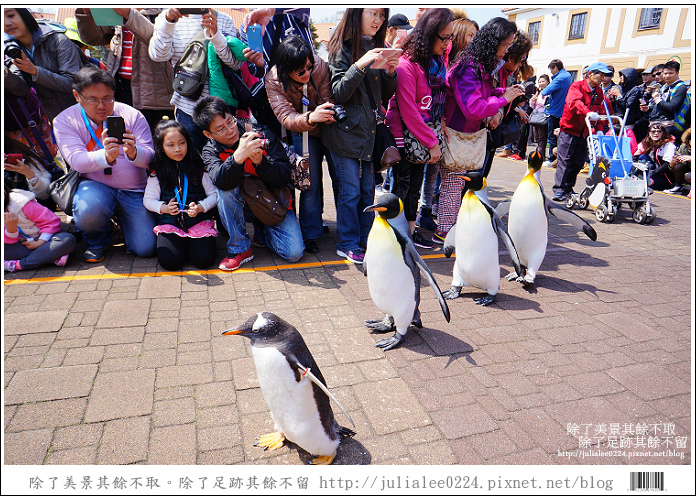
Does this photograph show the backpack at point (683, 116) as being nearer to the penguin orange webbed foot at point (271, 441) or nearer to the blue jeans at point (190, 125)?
the blue jeans at point (190, 125)

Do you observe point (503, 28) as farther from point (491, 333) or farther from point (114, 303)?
point (114, 303)

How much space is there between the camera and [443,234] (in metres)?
4.71

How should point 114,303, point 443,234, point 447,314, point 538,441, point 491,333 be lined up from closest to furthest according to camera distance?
point 538,441 → point 447,314 → point 491,333 → point 114,303 → point 443,234

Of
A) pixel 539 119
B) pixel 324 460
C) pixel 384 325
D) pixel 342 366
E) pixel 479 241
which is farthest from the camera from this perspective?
pixel 539 119

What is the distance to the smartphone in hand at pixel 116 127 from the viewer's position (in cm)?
340

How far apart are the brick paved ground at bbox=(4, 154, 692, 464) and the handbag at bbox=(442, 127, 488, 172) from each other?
1210 mm

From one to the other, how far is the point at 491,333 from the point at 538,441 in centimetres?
99

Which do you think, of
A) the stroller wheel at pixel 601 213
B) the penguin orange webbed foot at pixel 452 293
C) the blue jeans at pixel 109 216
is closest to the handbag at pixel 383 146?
the penguin orange webbed foot at pixel 452 293

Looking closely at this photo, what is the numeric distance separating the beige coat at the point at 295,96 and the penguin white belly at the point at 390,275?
1.43 metres

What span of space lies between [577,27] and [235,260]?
1818cm

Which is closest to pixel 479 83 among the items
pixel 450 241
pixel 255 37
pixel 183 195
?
pixel 450 241

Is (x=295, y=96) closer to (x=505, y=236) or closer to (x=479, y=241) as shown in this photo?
(x=479, y=241)

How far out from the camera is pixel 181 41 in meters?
3.97
